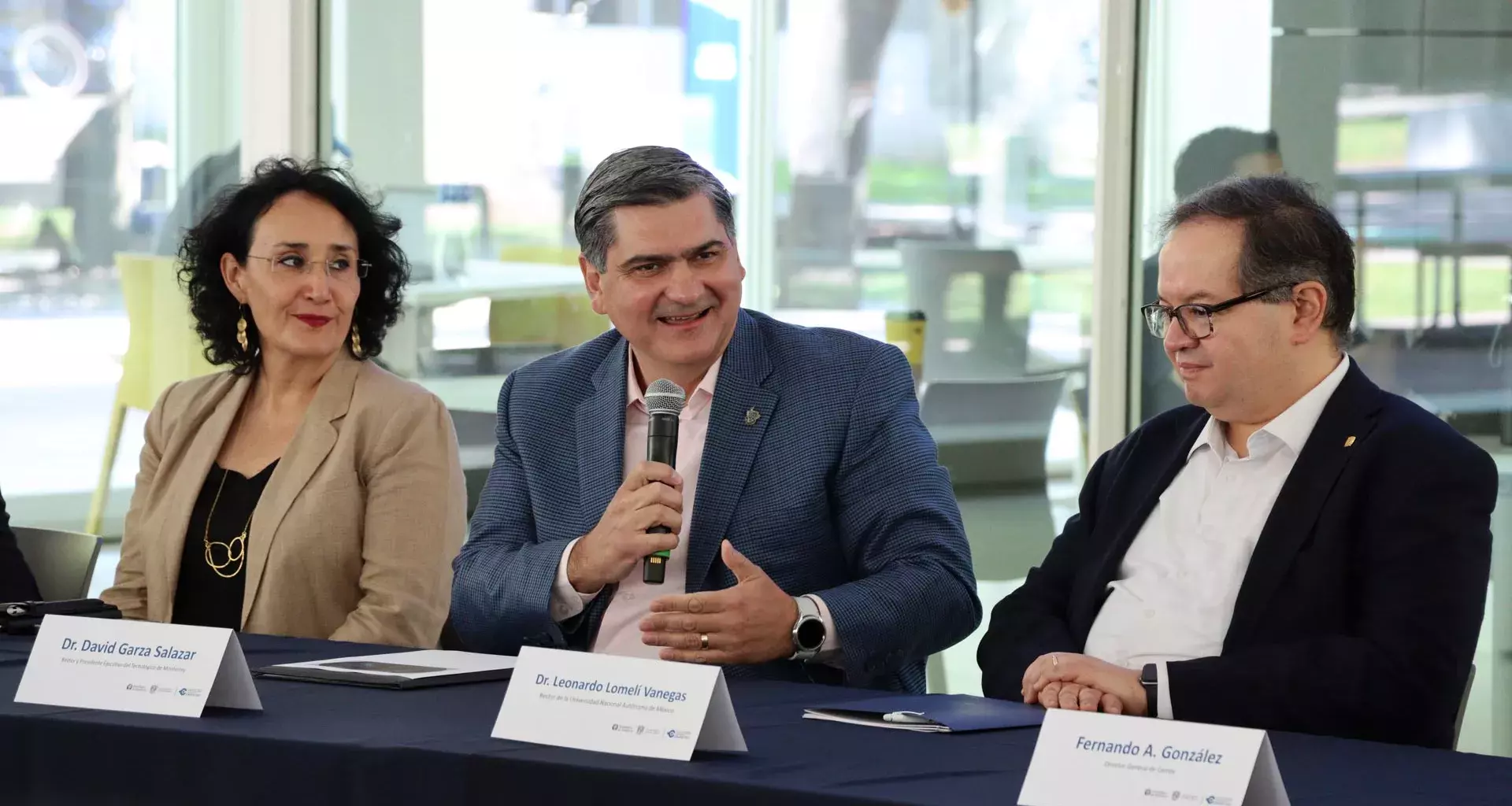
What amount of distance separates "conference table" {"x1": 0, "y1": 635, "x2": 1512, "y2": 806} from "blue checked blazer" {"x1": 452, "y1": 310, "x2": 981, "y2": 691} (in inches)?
18.3

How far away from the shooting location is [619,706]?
1750 millimetres

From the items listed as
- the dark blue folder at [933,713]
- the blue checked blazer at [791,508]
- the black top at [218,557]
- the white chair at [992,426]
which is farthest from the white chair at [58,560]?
the white chair at [992,426]

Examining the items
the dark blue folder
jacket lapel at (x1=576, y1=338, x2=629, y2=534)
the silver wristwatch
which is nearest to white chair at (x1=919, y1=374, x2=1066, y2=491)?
jacket lapel at (x1=576, y1=338, x2=629, y2=534)

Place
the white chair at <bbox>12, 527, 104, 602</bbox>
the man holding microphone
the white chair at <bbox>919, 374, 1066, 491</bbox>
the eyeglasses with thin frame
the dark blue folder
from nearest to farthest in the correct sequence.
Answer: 1. the dark blue folder
2. the man holding microphone
3. the white chair at <bbox>12, 527, 104, 602</bbox>
4. the eyeglasses with thin frame
5. the white chair at <bbox>919, 374, 1066, 491</bbox>

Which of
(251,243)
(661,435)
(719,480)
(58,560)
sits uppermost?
(251,243)

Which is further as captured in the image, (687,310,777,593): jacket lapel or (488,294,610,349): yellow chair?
(488,294,610,349): yellow chair

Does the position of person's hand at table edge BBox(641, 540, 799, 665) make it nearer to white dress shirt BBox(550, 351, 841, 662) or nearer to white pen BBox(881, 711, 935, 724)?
white dress shirt BBox(550, 351, 841, 662)

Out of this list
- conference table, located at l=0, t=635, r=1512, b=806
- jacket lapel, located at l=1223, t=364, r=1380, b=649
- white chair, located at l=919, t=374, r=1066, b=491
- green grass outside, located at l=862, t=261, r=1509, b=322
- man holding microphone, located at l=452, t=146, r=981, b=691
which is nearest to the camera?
conference table, located at l=0, t=635, r=1512, b=806

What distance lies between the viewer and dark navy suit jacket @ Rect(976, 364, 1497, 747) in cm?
206

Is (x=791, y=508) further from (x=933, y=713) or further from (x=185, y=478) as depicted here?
(x=185, y=478)

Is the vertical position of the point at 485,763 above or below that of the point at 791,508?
below

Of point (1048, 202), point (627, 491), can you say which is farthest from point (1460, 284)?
point (627, 491)

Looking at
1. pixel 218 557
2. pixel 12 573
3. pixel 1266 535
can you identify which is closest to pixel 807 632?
pixel 1266 535

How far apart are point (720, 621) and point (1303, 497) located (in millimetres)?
766
